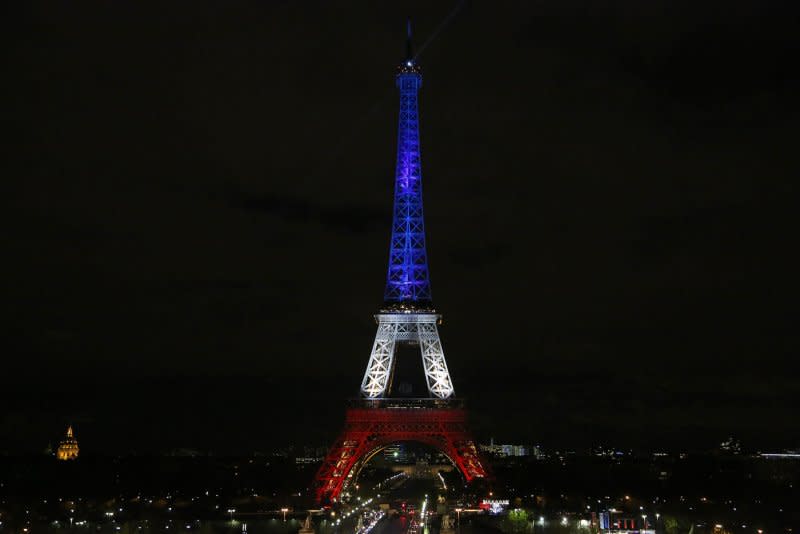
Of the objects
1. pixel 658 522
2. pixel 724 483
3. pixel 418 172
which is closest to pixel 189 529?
pixel 658 522

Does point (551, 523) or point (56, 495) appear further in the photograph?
point (56, 495)

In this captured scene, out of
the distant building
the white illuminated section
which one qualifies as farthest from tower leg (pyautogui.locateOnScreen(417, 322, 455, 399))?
the distant building

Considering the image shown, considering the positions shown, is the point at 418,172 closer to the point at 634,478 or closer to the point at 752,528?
the point at 752,528

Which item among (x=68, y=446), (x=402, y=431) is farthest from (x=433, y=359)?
(x=68, y=446)

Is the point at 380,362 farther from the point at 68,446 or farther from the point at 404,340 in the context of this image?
the point at 68,446

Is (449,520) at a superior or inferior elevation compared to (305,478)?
inferior

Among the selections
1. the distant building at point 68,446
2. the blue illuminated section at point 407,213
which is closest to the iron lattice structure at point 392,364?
the blue illuminated section at point 407,213

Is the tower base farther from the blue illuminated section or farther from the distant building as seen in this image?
the distant building
